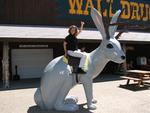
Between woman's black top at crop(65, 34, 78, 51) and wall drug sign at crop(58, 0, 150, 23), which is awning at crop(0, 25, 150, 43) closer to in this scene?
wall drug sign at crop(58, 0, 150, 23)

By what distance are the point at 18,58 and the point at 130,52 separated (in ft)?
33.0

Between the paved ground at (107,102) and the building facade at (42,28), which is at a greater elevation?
the building facade at (42,28)

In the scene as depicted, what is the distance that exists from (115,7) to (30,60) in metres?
7.40

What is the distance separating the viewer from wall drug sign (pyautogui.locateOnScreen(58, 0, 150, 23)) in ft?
63.1

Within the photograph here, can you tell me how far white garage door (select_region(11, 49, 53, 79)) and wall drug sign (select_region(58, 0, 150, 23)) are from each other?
3.36 metres

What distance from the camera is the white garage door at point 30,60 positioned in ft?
62.3

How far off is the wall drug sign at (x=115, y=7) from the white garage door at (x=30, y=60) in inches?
132

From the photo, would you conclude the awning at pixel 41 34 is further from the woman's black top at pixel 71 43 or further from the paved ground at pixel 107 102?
the woman's black top at pixel 71 43

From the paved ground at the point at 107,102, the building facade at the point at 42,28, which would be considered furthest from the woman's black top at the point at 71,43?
the building facade at the point at 42,28

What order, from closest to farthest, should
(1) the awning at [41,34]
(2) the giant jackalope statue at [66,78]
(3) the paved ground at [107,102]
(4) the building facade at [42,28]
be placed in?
1. (2) the giant jackalope statue at [66,78]
2. (3) the paved ground at [107,102]
3. (1) the awning at [41,34]
4. (4) the building facade at [42,28]

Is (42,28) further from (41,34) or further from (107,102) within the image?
(107,102)

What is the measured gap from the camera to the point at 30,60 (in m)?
19.5

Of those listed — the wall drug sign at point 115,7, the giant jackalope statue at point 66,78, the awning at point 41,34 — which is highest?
the wall drug sign at point 115,7

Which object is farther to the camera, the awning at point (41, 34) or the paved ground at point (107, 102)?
the awning at point (41, 34)
